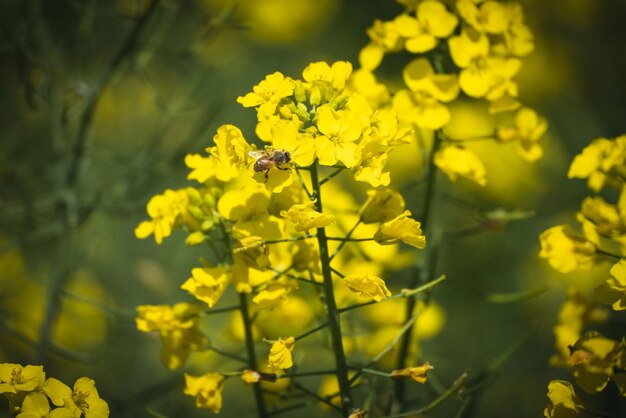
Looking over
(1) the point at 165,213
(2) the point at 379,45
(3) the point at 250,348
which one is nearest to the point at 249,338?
(3) the point at 250,348

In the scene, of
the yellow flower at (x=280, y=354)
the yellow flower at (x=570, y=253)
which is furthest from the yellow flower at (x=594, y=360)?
the yellow flower at (x=280, y=354)

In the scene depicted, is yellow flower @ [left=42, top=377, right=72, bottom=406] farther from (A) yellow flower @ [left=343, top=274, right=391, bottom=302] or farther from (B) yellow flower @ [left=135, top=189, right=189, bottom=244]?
(A) yellow flower @ [left=343, top=274, right=391, bottom=302]

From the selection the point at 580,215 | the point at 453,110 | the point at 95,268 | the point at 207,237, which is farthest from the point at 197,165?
the point at 453,110

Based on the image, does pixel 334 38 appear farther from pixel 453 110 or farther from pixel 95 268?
pixel 95 268

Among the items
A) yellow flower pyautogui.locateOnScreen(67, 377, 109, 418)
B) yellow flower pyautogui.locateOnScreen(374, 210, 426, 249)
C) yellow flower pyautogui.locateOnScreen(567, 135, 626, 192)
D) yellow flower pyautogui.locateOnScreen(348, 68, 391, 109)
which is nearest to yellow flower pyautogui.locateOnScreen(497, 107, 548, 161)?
yellow flower pyautogui.locateOnScreen(567, 135, 626, 192)

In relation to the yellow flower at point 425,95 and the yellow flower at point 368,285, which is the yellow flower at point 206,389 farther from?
the yellow flower at point 425,95
